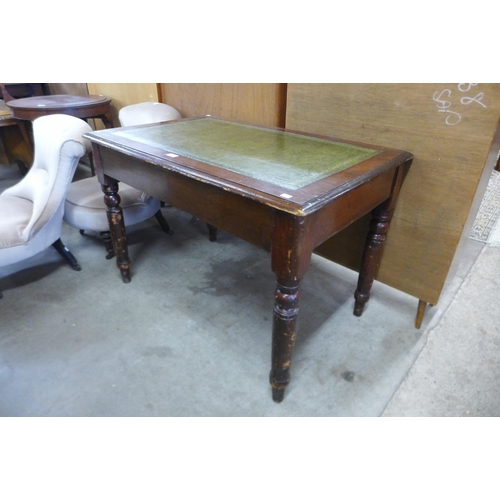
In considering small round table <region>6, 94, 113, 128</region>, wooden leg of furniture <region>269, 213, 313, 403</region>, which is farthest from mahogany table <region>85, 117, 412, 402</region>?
small round table <region>6, 94, 113, 128</region>

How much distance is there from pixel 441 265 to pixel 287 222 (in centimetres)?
84

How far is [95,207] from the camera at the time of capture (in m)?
1.87

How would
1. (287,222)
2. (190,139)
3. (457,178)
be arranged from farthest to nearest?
(190,139) < (457,178) < (287,222)

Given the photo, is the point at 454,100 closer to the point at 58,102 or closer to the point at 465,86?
the point at 465,86

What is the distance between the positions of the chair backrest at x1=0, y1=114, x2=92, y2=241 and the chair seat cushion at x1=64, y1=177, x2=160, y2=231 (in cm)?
15

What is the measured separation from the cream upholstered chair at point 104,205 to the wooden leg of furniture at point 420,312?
4.75 ft

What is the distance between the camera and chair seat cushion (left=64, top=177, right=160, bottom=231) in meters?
1.88

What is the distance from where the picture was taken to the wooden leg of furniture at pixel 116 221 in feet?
5.16

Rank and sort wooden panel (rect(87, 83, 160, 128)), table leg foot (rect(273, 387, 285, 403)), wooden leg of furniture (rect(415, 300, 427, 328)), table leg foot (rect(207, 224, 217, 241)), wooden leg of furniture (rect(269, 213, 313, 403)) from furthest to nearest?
wooden panel (rect(87, 83, 160, 128)) < table leg foot (rect(207, 224, 217, 241)) < wooden leg of furniture (rect(415, 300, 427, 328)) < table leg foot (rect(273, 387, 285, 403)) < wooden leg of furniture (rect(269, 213, 313, 403))

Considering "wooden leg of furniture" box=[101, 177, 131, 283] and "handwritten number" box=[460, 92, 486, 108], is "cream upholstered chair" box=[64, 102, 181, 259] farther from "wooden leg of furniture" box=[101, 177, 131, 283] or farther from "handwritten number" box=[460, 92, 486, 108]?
"handwritten number" box=[460, 92, 486, 108]

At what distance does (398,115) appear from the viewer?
1.28 metres

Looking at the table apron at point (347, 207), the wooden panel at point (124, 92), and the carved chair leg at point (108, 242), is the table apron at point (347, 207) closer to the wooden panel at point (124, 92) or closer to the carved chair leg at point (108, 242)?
the carved chair leg at point (108, 242)

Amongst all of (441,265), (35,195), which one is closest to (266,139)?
(441,265)

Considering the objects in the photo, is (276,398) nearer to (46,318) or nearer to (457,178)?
(457,178)
